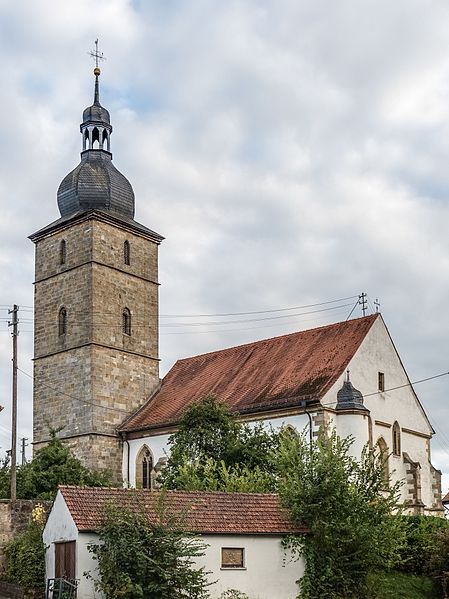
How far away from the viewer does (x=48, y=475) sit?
36.2 m

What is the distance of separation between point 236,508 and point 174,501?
175 cm

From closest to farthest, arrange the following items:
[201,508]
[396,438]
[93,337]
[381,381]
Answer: [201,508] < [381,381] < [396,438] < [93,337]

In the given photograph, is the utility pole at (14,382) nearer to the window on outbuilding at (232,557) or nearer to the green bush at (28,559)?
the green bush at (28,559)

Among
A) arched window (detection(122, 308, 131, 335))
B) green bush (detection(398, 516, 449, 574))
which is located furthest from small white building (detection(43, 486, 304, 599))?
arched window (detection(122, 308, 131, 335))

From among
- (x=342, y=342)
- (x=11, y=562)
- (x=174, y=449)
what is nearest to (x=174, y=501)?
(x=11, y=562)

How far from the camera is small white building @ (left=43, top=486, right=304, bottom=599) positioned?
76.8 feet

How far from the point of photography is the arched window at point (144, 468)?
1693 inches

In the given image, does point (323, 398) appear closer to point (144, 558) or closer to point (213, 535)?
point (213, 535)

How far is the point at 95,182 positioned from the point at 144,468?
13.7 m

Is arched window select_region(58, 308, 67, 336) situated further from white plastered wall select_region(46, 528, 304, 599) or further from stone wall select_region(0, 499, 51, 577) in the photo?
white plastered wall select_region(46, 528, 304, 599)

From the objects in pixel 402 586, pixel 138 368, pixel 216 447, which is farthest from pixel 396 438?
pixel 138 368

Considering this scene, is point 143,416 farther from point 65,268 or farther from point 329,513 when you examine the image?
point 329,513

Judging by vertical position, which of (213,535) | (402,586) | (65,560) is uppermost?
(213,535)

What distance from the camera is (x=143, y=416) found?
44.7 meters
